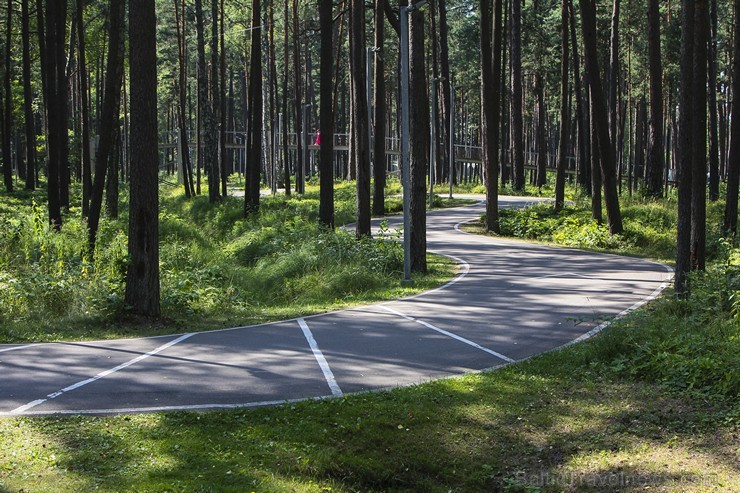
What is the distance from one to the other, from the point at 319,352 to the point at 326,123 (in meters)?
13.9

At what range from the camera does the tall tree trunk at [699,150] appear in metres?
15.9

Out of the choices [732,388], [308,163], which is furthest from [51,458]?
[308,163]

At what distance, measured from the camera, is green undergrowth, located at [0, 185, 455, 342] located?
45.3ft

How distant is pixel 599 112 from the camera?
26.6m

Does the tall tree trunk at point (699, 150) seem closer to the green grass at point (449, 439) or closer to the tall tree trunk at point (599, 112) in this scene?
the green grass at point (449, 439)

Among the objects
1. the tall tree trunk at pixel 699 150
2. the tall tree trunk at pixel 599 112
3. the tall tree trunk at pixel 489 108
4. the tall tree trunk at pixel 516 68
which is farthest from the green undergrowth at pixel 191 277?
the tall tree trunk at pixel 516 68

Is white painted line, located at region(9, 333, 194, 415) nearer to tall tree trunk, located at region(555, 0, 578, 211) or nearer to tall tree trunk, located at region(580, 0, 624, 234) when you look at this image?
tall tree trunk, located at region(580, 0, 624, 234)

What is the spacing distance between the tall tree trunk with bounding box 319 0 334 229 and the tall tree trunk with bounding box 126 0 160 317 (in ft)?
36.4

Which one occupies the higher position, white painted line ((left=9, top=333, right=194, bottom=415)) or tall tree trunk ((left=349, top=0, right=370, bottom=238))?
tall tree trunk ((left=349, top=0, right=370, bottom=238))

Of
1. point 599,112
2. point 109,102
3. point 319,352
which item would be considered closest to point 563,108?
point 599,112

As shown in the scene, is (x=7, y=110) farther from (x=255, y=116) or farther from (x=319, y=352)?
(x=319, y=352)

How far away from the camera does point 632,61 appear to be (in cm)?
5791

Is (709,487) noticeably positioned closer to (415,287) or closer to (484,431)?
(484,431)

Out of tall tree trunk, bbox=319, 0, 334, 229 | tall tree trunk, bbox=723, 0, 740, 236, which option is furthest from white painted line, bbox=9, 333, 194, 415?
tall tree trunk, bbox=723, 0, 740, 236
